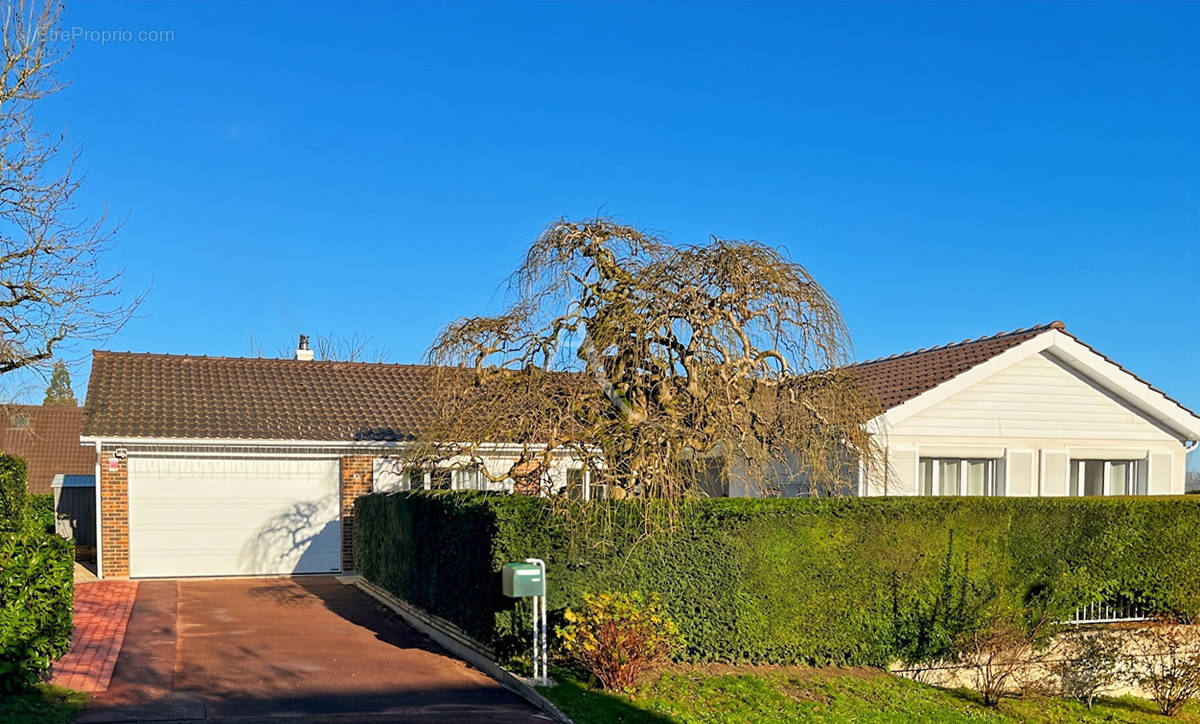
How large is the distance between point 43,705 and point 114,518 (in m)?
9.92

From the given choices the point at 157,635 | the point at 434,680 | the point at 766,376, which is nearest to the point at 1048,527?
the point at 766,376

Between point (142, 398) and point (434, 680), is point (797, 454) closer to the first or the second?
point (434, 680)

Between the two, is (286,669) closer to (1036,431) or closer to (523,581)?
(523,581)

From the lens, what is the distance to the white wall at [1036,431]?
1622cm

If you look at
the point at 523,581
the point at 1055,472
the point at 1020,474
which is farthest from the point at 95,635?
the point at 1055,472

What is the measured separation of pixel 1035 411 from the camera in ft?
55.4

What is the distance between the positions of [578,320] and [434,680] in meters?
4.49

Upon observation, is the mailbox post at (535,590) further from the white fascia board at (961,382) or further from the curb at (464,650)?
the white fascia board at (961,382)

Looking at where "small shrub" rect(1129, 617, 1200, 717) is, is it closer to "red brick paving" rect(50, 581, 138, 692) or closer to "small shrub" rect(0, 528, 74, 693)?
"red brick paving" rect(50, 581, 138, 692)

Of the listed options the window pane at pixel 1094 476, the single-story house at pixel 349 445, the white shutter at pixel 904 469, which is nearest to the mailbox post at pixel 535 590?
the single-story house at pixel 349 445

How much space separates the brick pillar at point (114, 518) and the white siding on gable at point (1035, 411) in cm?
1385

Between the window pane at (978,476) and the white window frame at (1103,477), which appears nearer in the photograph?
the window pane at (978,476)

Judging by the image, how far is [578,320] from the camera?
12016mm

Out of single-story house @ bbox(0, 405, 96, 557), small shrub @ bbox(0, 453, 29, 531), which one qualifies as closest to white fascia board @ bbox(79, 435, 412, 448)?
small shrub @ bbox(0, 453, 29, 531)
